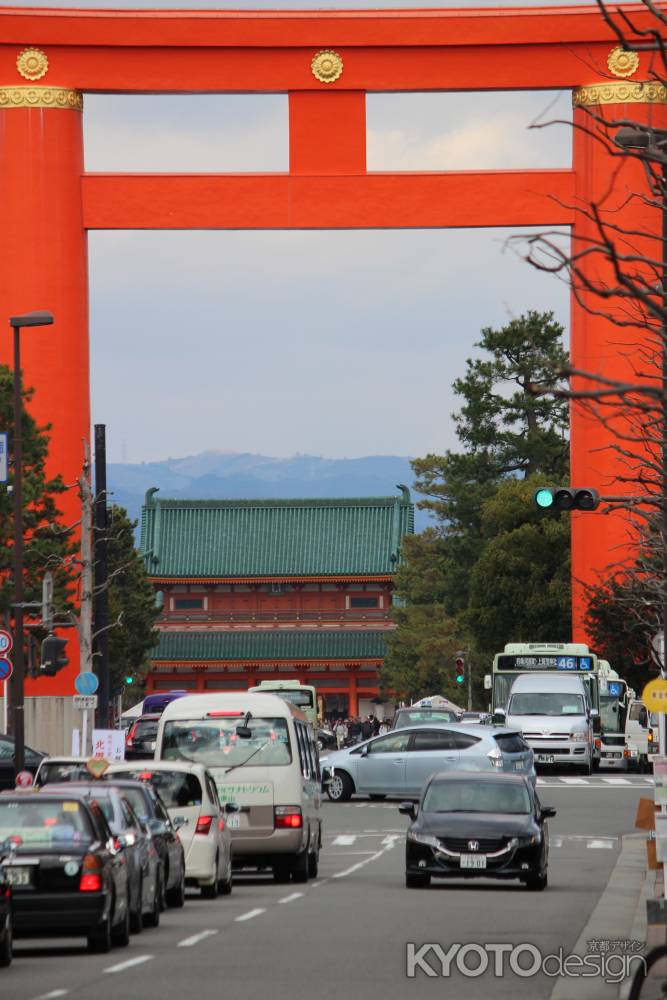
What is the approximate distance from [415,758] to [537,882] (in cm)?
1606

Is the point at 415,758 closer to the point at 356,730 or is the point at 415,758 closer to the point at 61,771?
the point at 61,771

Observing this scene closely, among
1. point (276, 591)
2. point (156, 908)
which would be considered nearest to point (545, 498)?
point (156, 908)

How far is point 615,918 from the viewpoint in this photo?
19.2m

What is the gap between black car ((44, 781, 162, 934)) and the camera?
58.6 feet

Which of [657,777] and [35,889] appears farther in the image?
[657,777]

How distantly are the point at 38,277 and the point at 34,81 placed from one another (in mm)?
4792

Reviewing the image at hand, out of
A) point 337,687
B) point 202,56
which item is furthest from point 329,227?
point 337,687

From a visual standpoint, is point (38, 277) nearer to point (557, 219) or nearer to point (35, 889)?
point (557, 219)

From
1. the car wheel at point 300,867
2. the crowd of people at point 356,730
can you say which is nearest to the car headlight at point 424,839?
the car wheel at point 300,867

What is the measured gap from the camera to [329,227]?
49438 millimetres

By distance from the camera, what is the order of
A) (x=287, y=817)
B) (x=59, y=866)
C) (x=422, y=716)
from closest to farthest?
(x=59, y=866) < (x=287, y=817) < (x=422, y=716)

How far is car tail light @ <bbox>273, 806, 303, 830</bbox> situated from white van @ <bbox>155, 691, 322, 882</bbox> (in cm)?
1

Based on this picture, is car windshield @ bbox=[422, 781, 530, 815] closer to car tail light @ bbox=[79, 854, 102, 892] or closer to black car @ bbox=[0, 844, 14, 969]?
car tail light @ bbox=[79, 854, 102, 892]

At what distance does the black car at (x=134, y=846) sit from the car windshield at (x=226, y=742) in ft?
16.9
